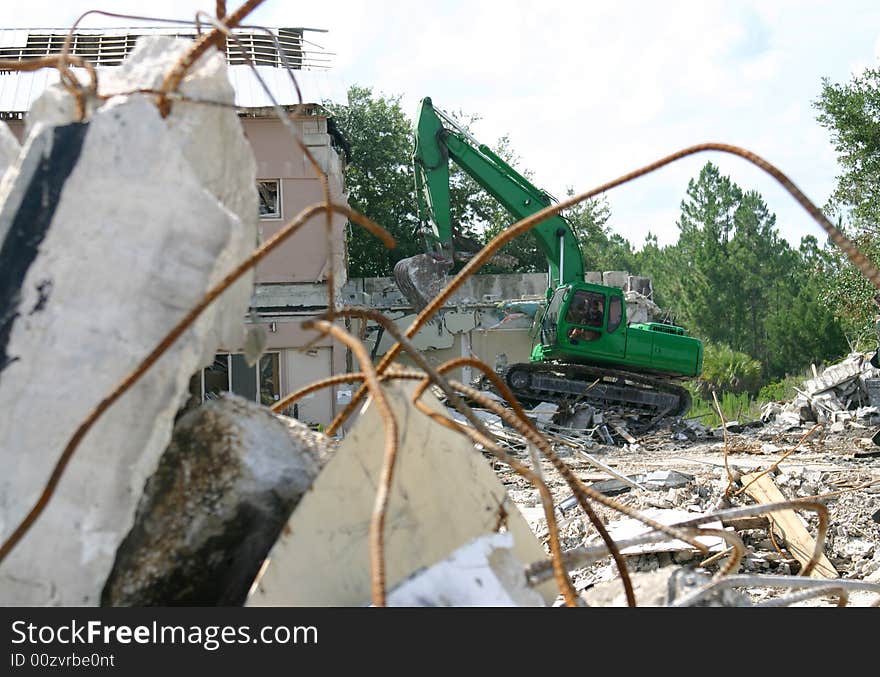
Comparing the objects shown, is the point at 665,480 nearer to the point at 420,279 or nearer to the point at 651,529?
the point at 651,529

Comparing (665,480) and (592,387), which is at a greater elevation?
(592,387)

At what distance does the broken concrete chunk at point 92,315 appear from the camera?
200cm

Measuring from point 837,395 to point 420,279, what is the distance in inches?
327

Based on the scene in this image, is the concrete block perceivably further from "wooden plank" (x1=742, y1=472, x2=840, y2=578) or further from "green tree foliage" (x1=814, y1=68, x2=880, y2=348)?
"wooden plank" (x1=742, y1=472, x2=840, y2=578)

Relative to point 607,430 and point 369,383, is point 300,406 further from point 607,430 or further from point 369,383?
point 369,383

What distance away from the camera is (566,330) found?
1672cm

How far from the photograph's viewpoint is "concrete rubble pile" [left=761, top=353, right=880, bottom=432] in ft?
58.0

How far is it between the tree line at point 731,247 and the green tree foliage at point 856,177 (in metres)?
0.02

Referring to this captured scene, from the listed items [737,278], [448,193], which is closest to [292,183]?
[448,193]

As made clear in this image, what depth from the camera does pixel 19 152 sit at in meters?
2.35

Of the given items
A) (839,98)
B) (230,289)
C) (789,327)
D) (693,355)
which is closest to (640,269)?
(789,327)

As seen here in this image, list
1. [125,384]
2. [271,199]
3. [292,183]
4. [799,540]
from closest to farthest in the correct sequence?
1. [125,384]
2. [799,540]
3. [292,183]
4. [271,199]

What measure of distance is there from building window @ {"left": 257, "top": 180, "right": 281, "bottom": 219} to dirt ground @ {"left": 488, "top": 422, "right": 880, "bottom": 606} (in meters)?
6.74
